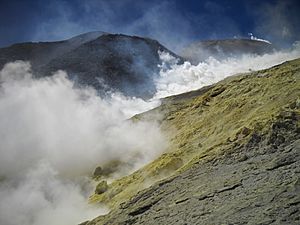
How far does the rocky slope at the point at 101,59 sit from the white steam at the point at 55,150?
30.1m

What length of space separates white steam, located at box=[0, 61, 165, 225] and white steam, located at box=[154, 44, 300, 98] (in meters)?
35.3

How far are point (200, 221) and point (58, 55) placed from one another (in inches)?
3199

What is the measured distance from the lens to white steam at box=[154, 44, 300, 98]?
84.7 m

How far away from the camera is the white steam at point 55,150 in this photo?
2566 centimetres

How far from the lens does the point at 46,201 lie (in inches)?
1019

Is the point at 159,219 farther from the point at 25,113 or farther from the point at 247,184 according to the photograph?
the point at 25,113

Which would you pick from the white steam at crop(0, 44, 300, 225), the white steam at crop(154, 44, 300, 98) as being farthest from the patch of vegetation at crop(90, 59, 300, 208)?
the white steam at crop(154, 44, 300, 98)

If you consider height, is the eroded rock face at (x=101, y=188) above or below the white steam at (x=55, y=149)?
below

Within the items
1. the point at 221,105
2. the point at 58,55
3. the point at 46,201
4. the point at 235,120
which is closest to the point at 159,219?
the point at 235,120

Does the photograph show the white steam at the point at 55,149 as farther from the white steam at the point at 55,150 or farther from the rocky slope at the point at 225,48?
the rocky slope at the point at 225,48

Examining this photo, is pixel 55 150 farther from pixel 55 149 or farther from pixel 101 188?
pixel 101 188

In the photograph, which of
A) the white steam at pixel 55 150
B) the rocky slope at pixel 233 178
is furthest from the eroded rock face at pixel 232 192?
the white steam at pixel 55 150

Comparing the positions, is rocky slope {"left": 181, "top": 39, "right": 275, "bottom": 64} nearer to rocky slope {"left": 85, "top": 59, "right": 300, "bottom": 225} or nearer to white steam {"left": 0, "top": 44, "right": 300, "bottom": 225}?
white steam {"left": 0, "top": 44, "right": 300, "bottom": 225}

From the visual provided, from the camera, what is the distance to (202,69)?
97.1 m
